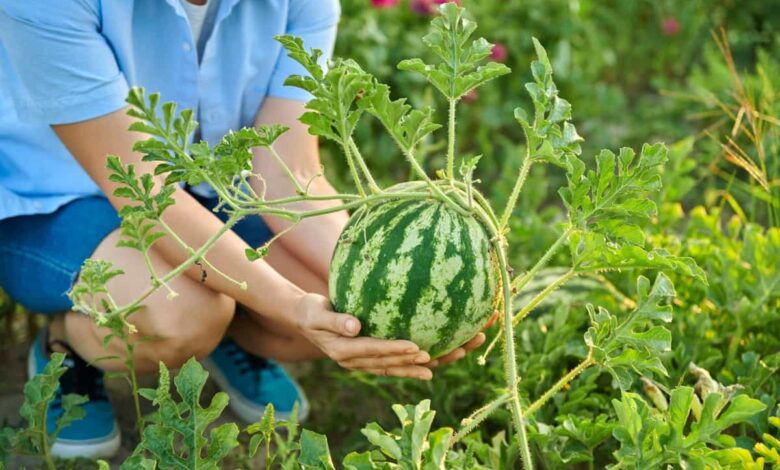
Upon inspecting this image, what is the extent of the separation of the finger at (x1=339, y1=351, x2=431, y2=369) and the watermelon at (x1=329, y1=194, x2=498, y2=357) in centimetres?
3

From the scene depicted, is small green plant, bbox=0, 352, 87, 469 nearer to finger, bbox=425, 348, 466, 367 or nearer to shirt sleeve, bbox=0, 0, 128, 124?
shirt sleeve, bbox=0, 0, 128, 124

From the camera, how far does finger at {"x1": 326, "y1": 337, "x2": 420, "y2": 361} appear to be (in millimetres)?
2104

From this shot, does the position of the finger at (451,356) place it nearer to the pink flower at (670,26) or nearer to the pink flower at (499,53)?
the pink flower at (499,53)

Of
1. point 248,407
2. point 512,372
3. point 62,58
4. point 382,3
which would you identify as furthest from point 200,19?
point 382,3

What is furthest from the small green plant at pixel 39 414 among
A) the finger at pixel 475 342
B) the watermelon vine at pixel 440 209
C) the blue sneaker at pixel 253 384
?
the finger at pixel 475 342

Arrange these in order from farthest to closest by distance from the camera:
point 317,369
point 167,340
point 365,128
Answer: point 365,128
point 317,369
point 167,340

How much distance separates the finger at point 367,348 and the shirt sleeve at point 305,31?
0.86 metres

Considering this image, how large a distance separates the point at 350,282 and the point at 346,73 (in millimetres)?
443

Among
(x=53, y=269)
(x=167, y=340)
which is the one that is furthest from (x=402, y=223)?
(x=53, y=269)

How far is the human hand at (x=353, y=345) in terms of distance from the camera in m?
2.12

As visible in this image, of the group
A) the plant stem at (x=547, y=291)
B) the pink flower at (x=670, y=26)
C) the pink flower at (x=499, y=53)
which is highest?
the plant stem at (x=547, y=291)

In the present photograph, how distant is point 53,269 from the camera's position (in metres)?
2.67

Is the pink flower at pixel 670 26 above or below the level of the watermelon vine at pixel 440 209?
below

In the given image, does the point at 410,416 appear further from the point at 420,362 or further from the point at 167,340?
the point at 167,340
